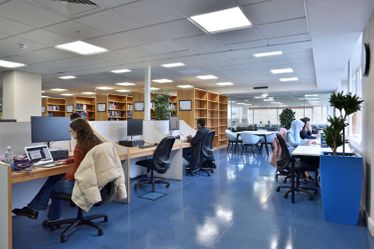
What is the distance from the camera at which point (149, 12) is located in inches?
132

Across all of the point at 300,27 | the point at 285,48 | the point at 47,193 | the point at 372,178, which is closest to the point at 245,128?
the point at 285,48

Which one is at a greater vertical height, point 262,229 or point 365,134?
point 365,134

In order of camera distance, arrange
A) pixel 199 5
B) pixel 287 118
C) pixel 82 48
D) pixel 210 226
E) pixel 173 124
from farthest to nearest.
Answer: pixel 287 118, pixel 173 124, pixel 82 48, pixel 199 5, pixel 210 226

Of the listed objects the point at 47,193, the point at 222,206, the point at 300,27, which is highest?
the point at 300,27

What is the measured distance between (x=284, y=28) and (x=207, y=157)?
3.09 metres

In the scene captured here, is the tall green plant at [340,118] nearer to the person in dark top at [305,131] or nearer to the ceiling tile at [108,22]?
the ceiling tile at [108,22]

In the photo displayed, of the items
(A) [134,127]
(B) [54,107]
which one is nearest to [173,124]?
(A) [134,127]

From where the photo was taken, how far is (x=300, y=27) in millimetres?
3865

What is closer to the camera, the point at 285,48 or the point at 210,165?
the point at 285,48

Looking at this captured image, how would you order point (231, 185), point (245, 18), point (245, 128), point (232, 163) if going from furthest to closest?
point (245, 128), point (232, 163), point (231, 185), point (245, 18)

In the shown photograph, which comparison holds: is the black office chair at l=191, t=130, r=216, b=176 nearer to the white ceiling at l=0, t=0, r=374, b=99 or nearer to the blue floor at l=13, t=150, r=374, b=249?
the blue floor at l=13, t=150, r=374, b=249

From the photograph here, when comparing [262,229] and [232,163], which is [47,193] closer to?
[262,229]

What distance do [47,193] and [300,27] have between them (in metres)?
4.10

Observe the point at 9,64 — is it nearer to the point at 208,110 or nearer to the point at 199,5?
the point at 199,5
